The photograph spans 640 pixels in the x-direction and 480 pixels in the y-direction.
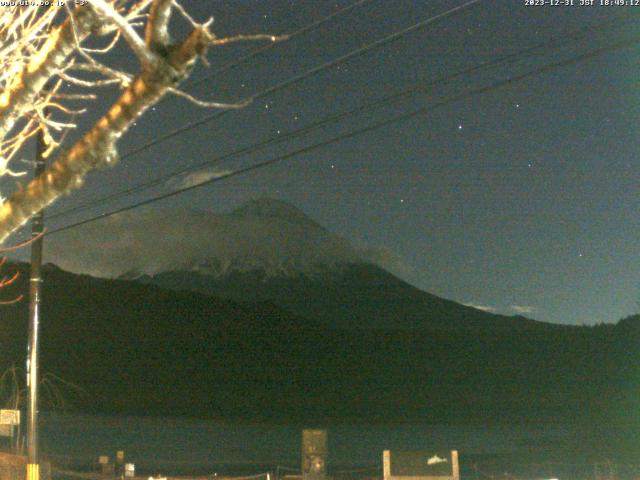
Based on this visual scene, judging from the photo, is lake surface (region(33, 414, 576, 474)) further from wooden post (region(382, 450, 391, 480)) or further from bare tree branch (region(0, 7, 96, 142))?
bare tree branch (region(0, 7, 96, 142))

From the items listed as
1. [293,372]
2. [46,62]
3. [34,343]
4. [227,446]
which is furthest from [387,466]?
[293,372]

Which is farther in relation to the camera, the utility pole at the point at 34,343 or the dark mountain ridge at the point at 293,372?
the dark mountain ridge at the point at 293,372

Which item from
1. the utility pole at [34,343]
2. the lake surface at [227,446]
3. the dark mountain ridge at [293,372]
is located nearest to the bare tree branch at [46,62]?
the utility pole at [34,343]

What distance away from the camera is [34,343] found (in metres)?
18.2

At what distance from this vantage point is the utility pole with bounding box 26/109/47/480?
57.4ft

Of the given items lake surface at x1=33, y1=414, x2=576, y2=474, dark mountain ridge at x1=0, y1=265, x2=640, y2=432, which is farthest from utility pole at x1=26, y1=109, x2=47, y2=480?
dark mountain ridge at x1=0, y1=265, x2=640, y2=432

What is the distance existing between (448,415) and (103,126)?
15610 centimetres

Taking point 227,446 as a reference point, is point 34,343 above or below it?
above

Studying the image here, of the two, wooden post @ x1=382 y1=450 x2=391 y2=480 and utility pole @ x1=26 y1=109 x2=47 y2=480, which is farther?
wooden post @ x1=382 y1=450 x2=391 y2=480

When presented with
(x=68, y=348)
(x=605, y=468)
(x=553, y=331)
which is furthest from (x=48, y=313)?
(x=605, y=468)

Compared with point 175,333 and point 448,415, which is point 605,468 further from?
point 175,333

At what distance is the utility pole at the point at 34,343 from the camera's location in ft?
57.4

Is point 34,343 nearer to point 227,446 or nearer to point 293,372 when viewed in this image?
point 227,446

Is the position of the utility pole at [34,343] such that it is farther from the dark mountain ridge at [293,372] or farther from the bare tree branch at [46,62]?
the dark mountain ridge at [293,372]
